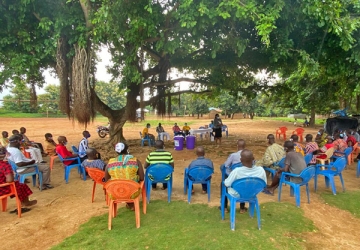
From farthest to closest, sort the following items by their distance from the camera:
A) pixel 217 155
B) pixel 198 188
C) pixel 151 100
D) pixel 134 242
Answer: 1. pixel 151 100
2. pixel 217 155
3. pixel 198 188
4. pixel 134 242

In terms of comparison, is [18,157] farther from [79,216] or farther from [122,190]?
[122,190]

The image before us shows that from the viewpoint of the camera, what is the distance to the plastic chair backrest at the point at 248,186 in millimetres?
3600

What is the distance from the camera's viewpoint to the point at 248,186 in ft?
12.0

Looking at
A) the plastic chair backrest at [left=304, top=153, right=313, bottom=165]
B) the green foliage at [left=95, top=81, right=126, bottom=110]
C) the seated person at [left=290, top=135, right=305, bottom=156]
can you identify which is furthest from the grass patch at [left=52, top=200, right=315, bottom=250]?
the green foliage at [left=95, top=81, right=126, bottom=110]

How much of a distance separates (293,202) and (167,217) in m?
2.59

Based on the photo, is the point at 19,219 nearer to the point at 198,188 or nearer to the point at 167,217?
the point at 167,217

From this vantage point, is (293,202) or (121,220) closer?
(121,220)

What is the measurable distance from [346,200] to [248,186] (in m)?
2.92

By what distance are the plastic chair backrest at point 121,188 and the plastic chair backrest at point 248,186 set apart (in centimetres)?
150

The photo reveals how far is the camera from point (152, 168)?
482 cm

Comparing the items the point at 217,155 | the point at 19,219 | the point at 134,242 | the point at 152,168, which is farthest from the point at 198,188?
the point at 217,155

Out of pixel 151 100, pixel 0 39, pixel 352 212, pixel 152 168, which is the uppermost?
pixel 0 39

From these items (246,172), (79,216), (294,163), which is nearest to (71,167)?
(79,216)

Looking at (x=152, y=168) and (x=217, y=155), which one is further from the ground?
(x=152, y=168)
